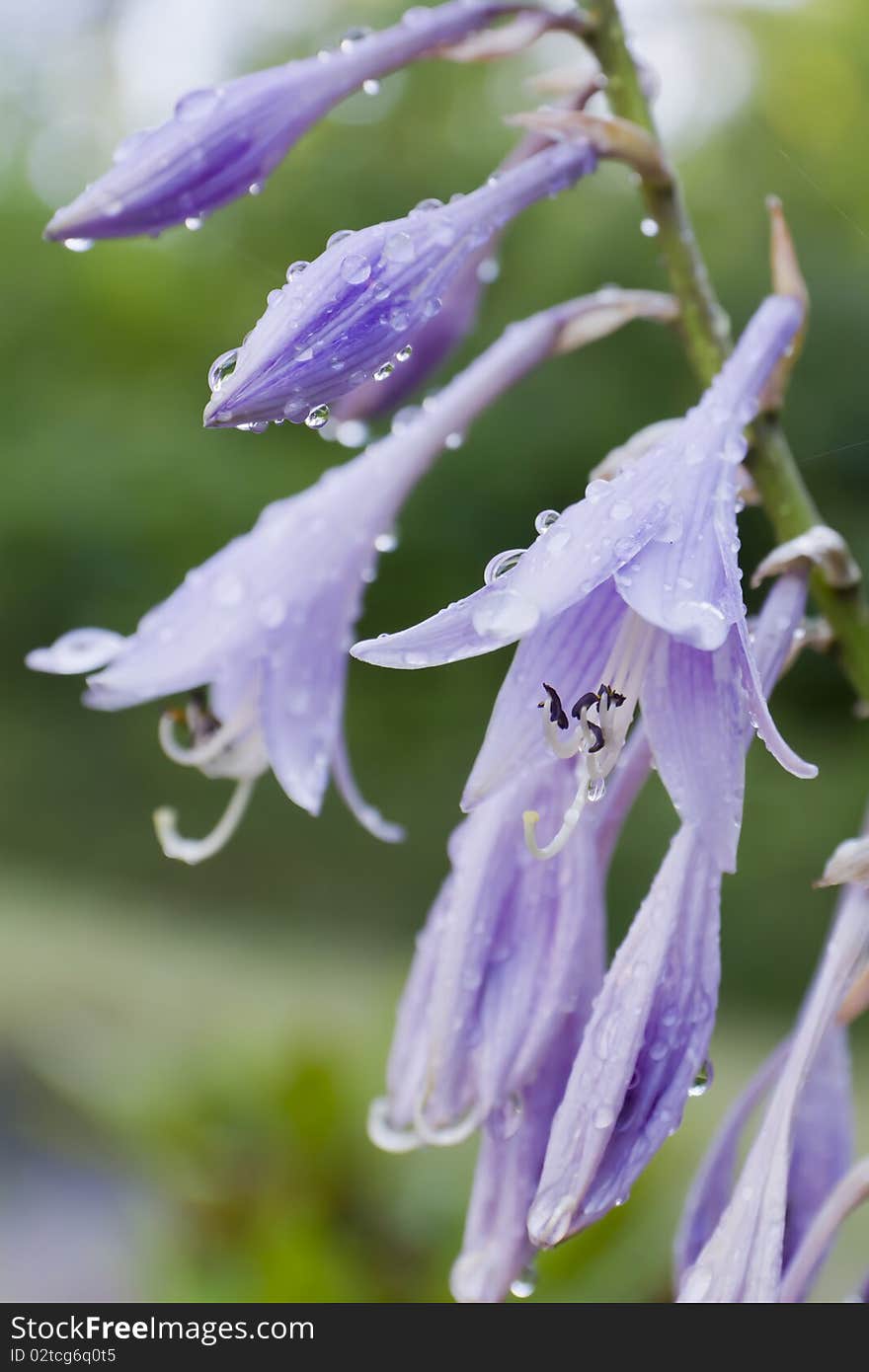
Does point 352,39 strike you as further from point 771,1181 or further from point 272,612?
point 771,1181

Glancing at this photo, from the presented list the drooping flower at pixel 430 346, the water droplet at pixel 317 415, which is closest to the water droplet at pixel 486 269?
the drooping flower at pixel 430 346

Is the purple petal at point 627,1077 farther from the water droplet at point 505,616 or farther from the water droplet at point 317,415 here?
the water droplet at point 317,415

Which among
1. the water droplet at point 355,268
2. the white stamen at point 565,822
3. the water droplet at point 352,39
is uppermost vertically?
the water droplet at point 352,39

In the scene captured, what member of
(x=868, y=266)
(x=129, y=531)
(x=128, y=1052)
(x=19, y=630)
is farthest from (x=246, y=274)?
(x=128, y=1052)

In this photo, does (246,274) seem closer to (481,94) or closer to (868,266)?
(481,94)

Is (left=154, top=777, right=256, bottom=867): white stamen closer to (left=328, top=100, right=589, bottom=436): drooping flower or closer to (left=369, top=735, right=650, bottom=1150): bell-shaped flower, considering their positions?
(left=369, top=735, right=650, bottom=1150): bell-shaped flower

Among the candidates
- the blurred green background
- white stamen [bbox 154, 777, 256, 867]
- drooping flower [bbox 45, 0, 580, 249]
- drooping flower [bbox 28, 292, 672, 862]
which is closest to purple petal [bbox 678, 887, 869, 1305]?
drooping flower [bbox 28, 292, 672, 862]

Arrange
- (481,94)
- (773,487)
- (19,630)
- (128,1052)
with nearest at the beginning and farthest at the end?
(773,487) < (128,1052) < (481,94) < (19,630)

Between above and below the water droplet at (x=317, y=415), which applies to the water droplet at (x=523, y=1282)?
below
